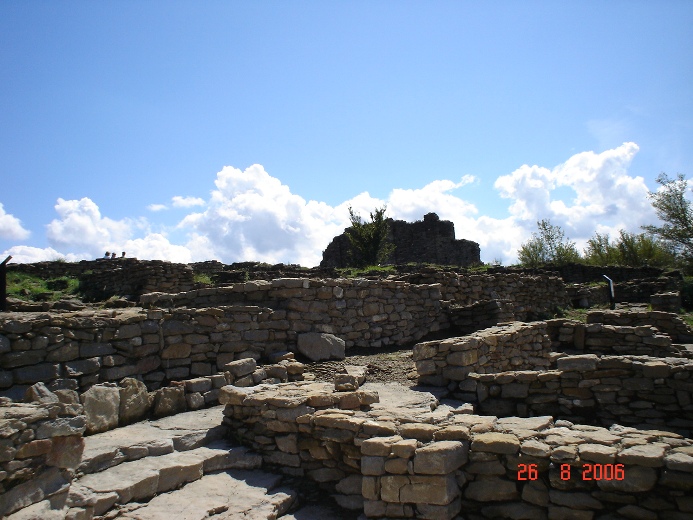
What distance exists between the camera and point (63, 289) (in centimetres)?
1720

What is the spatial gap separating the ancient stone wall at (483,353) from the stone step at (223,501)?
130 inches

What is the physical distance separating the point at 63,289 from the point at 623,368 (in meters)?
17.6

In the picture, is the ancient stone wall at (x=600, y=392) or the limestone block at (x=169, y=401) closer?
the limestone block at (x=169, y=401)

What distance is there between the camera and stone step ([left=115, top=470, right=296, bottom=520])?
14.2ft

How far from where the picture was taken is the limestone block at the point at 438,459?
447 centimetres

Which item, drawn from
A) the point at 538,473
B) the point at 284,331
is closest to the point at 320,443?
the point at 538,473

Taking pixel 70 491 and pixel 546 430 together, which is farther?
pixel 546 430

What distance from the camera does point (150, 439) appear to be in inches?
210

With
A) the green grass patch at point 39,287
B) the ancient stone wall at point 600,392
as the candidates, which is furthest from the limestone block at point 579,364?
the green grass patch at point 39,287

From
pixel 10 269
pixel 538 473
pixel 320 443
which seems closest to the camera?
pixel 538 473

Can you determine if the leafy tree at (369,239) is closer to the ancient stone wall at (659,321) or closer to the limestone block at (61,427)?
the ancient stone wall at (659,321)

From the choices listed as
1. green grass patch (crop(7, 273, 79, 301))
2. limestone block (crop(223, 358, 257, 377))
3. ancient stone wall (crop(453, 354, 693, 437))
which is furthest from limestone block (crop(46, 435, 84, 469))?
green grass patch (crop(7, 273, 79, 301))

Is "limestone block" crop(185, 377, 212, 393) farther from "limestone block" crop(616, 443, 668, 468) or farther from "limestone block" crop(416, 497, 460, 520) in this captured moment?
"limestone block" crop(616, 443, 668, 468)

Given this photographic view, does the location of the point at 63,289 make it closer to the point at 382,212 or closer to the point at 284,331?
the point at 284,331
